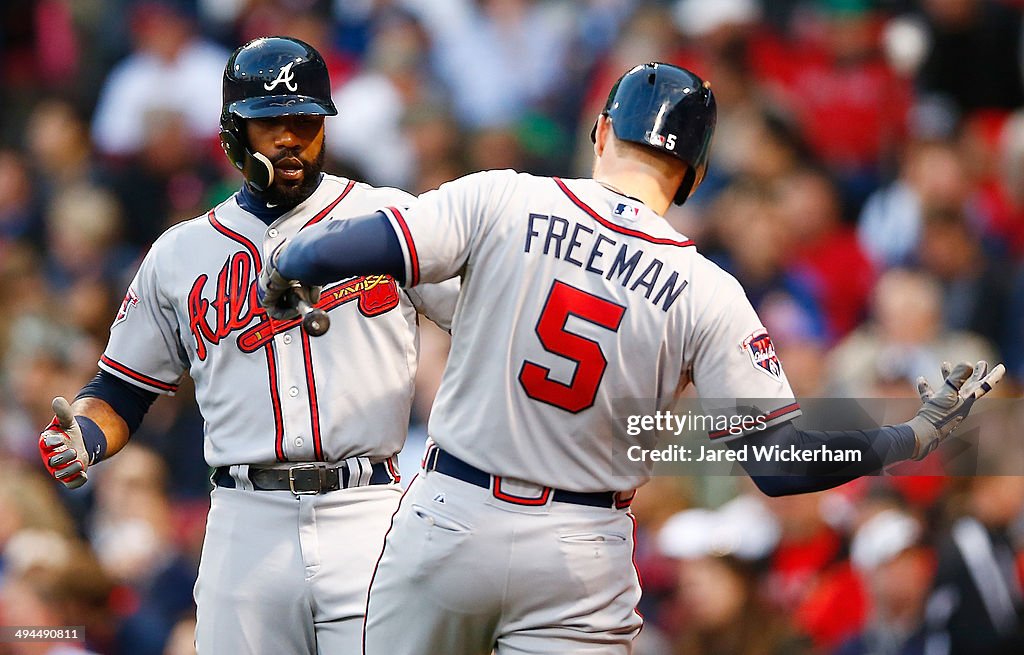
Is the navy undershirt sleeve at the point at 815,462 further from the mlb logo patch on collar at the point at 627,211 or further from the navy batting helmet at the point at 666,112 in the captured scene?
the navy batting helmet at the point at 666,112

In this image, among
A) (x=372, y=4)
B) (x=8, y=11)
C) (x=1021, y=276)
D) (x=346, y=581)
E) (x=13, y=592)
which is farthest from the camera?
(x=8, y=11)

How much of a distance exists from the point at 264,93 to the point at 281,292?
0.75 m

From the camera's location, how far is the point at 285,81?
384 cm

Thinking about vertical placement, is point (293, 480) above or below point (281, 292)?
below

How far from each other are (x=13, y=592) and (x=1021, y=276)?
195 inches

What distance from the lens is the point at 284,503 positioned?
12.2ft

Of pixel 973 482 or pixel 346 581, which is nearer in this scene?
pixel 346 581

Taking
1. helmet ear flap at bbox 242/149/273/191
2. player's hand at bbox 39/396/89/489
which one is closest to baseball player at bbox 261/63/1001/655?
helmet ear flap at bbox 242/149/273/191

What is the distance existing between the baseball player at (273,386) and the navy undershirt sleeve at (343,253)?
1.30ft

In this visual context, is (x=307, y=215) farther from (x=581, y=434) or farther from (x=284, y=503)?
(x=581, y=434)

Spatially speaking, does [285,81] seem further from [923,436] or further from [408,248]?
[923,436]

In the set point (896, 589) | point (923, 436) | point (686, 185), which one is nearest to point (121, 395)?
point (686, 185)

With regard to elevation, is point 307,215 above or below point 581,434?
above

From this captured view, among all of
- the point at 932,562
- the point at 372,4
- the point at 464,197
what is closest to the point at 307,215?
the point at 464,197
